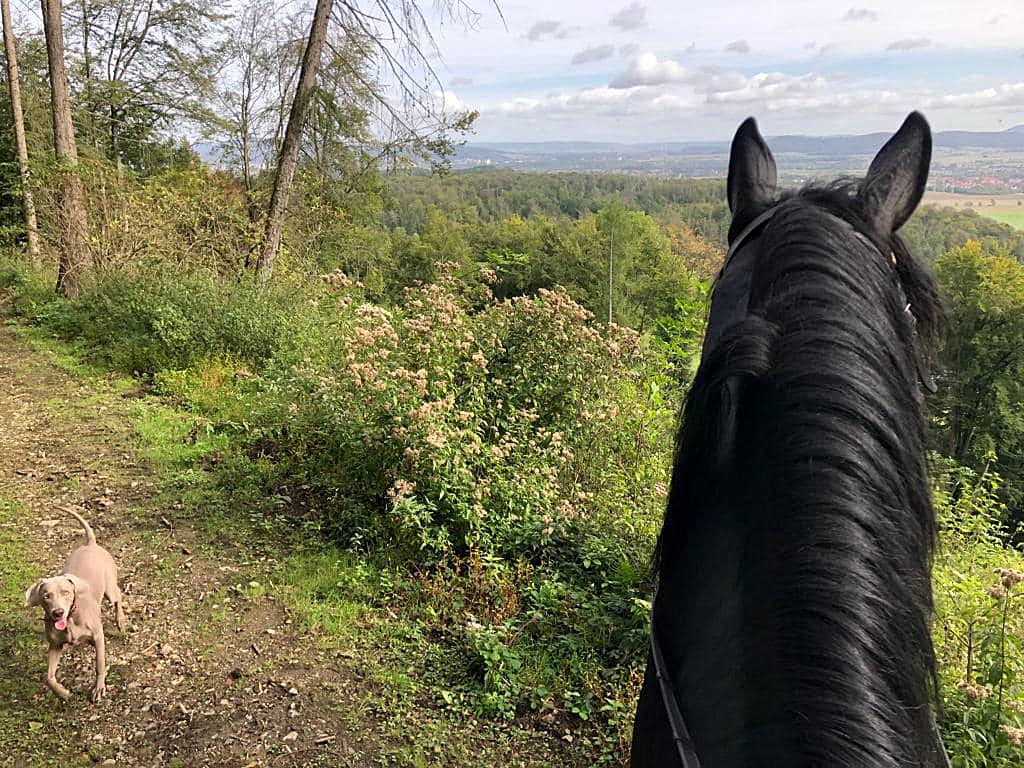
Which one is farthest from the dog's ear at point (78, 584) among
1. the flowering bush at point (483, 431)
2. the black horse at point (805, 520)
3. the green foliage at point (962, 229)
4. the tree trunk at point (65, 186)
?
the green foliage at point (962, 229)

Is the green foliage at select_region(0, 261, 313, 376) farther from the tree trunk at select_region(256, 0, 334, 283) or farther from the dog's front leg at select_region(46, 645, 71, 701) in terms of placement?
the dog's front leg at select_region(46, 645, 71, 701)

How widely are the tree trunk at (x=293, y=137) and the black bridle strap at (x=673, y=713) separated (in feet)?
28.9

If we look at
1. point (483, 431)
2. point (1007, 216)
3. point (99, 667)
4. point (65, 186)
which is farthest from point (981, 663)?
point (1007, 216)

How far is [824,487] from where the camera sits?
2.82 ft

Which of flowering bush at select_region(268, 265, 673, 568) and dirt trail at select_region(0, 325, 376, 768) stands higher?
flowering bush at select_region(268, 265, 673, 568)

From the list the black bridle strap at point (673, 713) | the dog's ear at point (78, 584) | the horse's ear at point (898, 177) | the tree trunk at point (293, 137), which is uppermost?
the tree trunk at point (293, 137)

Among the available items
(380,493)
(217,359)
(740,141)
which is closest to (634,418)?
(380,493)

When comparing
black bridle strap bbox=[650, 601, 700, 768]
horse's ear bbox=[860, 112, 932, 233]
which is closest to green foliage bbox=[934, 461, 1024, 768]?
horse's ear bbox=[860, 112, 932, 233]

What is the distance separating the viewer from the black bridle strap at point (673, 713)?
90 cm

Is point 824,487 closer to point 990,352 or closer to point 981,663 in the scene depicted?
point 981,663

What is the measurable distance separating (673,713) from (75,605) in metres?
2.98

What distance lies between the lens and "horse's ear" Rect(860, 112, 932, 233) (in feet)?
3.98

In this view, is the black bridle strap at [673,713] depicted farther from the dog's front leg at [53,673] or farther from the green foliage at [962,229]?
the green foliage at [962,229]

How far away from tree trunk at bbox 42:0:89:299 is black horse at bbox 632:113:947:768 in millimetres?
10381
